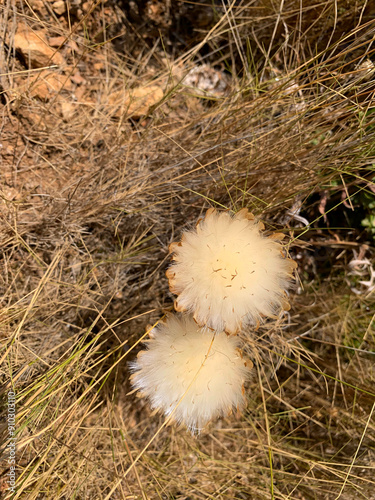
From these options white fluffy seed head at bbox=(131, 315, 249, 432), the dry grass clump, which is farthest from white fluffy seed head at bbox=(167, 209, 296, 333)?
the dry grass clump

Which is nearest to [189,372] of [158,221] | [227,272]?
[227,272]

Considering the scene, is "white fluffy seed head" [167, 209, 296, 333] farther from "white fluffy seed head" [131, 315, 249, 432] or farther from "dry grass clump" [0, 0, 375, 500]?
"dry grass clump" [0, 0, 375, 500]

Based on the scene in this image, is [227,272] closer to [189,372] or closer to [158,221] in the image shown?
[189,372]

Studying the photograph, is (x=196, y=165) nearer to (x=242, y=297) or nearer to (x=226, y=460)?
(x=242, y=297)

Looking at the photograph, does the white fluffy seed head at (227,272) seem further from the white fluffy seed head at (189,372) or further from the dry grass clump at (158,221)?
the dry grass clump at (158,221)

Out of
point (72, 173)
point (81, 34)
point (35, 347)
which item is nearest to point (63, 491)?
point (35, 347)
